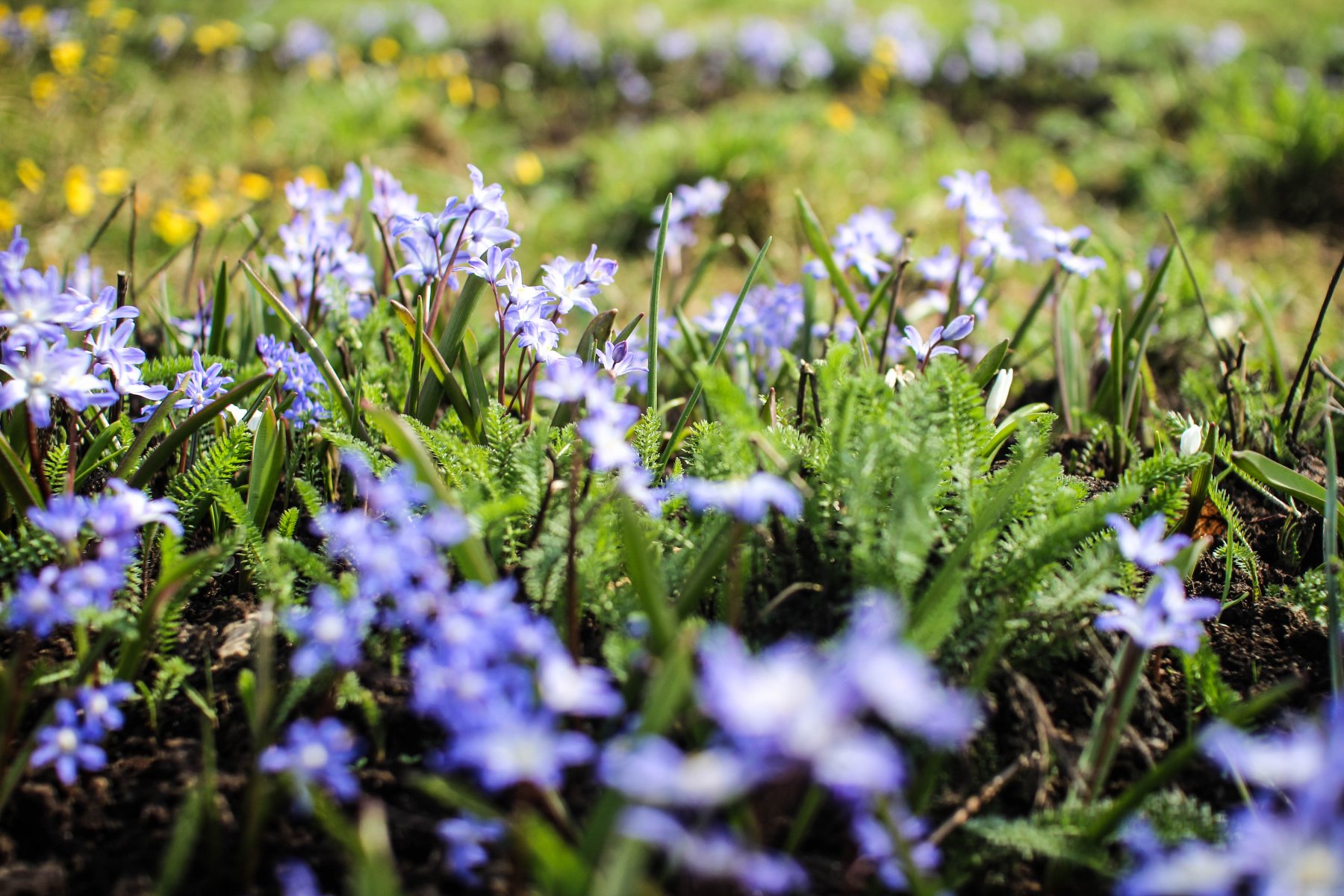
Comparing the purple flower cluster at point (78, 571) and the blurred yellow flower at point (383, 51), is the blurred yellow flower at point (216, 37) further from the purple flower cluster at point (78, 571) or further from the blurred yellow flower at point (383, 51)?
the purple flower cluster at point (78, 571)

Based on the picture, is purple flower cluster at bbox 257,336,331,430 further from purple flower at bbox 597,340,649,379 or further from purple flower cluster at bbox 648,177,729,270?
purple flower cluster at bbox 648,177,729,270

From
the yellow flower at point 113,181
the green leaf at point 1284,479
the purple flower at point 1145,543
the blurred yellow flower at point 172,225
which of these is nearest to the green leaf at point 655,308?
the purple flower at point 1145,543

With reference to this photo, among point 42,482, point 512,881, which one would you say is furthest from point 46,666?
point 512,881

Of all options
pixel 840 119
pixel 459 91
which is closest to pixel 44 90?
pixel 459 91

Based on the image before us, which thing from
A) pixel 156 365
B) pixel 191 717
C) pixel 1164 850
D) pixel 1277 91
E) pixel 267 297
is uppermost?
pixel 1277 91

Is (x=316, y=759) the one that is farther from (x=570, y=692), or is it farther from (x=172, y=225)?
(x=172, y=225)

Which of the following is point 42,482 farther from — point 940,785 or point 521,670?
point 940,785
